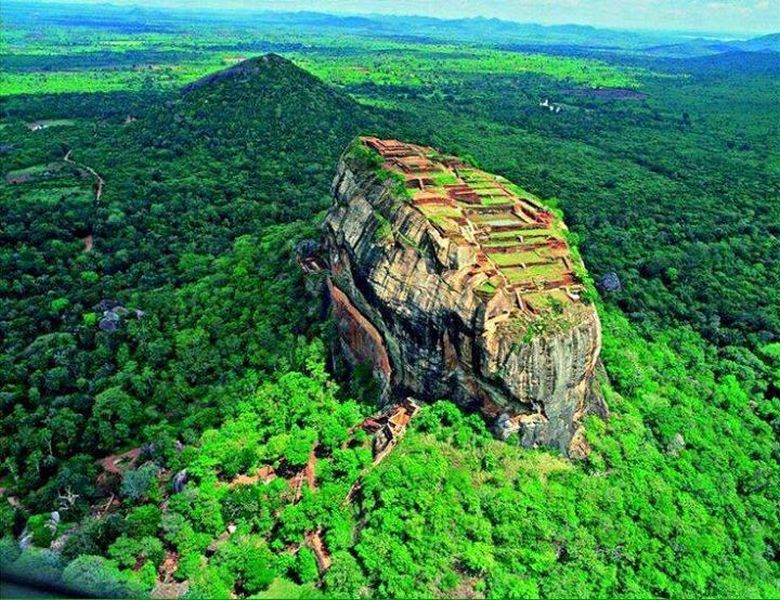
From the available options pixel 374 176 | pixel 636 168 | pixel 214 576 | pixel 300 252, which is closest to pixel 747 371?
pixel 374 176

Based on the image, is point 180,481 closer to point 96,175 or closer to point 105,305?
point 105,305

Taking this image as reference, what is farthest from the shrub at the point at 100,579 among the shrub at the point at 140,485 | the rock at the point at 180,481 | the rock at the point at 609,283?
the rock at the point at 609,283

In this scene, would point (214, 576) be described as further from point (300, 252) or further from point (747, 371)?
point (747, 371)

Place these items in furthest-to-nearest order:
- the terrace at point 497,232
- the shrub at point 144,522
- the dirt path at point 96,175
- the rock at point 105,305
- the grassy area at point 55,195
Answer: the dirt path at point 96,175 < the grassy area at point 55,195 < the rock at point 105,305 < the terrace at point 497,232 < the shrub at point 144,522

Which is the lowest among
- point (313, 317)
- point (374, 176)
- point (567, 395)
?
point (313, 317)

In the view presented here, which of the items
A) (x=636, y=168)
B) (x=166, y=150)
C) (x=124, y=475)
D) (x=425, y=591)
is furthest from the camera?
(x=636, y=168)

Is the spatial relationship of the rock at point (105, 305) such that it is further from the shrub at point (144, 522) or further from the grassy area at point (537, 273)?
the grassy area at point (537, 273)
